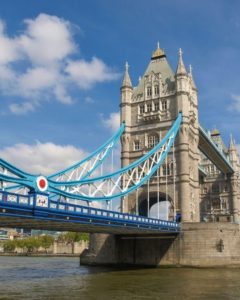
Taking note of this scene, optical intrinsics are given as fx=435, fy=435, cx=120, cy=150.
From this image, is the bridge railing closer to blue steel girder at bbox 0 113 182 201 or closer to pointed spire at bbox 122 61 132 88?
blue steel girder at bbox 0 113 182 201

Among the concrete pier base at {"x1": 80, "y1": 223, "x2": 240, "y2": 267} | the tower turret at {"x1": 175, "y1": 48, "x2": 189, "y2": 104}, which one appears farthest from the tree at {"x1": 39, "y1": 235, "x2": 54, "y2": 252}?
the tower turret at {"x1": 175, "y1": 48, "x2": 189, "y2": 104}

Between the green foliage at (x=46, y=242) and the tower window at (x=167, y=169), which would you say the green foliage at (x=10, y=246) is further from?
the tower window at (x=167, y=169)

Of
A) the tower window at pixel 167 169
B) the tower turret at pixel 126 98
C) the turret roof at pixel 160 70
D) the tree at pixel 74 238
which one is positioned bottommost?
the tree at pixel 74 238

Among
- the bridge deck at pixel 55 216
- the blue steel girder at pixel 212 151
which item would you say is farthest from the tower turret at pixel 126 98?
the bridge deck at pixel 55 216

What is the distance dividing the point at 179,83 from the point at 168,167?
1190 cm

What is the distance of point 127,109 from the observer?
6462 cm

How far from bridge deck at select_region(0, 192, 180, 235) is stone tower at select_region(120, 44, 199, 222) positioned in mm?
13693

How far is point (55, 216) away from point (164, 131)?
Answer: 1286 inches

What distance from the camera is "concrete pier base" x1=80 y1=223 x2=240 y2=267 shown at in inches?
1898

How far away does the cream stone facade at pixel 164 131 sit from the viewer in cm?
5819

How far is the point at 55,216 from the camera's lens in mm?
31594

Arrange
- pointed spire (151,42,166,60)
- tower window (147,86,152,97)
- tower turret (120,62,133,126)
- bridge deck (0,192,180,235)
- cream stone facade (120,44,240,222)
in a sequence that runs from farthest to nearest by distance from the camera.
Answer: pointed spire (151,42,166,60), tower window (147,86,152,97), tower turret (120,62,133,126), cream stone facade (120,44,240,222), bridge deck (0,192,180,235)

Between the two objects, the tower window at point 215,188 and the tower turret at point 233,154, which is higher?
the tower turret at point 233,154

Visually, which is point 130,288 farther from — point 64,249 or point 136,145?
point 64,249
